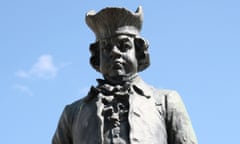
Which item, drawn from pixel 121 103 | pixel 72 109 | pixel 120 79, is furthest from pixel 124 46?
pixel 72 109

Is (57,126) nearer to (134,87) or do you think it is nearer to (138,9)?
(134,87)

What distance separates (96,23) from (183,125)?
1.55 metres

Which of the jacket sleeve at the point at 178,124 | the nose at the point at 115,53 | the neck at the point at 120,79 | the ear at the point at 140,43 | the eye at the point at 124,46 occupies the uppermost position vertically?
the ear at the point at 140,43

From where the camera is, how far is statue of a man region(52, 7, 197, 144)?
839 cm

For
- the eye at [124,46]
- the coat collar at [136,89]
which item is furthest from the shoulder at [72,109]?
the eye at [124,46]

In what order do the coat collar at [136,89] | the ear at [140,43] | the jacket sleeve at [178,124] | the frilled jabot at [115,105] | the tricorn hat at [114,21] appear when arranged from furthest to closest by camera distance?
1. the ear at [140,43]
2. the tricorn hat at [114,21]
3. the coat collar at [136,89]
4. the jacket sleeve at [178,124]
5. the frilled jabot at [115,105]

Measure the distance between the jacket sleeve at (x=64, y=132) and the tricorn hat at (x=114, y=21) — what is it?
1022mm

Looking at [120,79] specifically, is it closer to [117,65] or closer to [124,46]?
[117,65]

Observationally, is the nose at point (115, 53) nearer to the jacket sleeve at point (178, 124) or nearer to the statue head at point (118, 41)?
the statue head at point (118, 41)

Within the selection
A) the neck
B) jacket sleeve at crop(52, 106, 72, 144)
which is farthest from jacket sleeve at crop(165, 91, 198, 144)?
jacket sleeve at crop(52, 106, 72, 144)

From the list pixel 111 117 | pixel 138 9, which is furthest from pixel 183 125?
pixel 138 9

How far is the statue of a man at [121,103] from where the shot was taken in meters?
8.39

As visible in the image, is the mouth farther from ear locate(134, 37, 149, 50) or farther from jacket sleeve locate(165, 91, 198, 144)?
jacket sleeve locate(165, 91, 198, 144)

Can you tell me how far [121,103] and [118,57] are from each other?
55 centimetres
